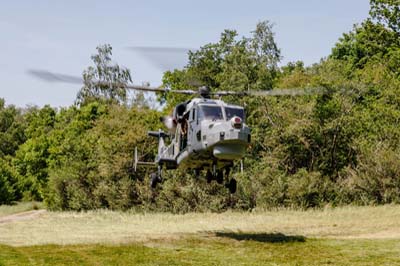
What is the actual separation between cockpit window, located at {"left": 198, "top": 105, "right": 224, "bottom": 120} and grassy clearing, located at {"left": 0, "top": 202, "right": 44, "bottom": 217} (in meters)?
27.5

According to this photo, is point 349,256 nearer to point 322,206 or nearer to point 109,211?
point 322,206

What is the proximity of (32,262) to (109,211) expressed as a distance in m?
18.3

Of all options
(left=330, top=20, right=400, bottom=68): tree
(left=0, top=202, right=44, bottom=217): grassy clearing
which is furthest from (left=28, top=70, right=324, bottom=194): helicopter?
(left=330, top=20, right=400, bottom=68): tree

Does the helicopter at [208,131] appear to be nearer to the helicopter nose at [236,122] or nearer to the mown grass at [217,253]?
the helicopter nose at [236,122]

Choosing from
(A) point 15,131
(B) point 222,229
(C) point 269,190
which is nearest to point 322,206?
(C) point 269,190

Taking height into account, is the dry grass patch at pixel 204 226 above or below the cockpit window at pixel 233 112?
below

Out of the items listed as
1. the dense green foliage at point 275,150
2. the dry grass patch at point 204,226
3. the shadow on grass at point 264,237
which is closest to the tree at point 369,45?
the dense green foliage at point 275,150

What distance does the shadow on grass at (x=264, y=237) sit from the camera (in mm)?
19744

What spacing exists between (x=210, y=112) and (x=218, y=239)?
17.9 ft

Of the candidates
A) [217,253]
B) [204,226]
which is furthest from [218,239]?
[204,226]

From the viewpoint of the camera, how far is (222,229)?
23.5 m

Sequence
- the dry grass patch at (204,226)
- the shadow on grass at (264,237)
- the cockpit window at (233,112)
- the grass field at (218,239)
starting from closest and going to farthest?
the grass field at (218,239) < the cockpit window at (233,112) < the shadow on grass at (264,237) < the dry grass patch at (204,226)

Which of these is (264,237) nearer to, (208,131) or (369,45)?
(208,131)

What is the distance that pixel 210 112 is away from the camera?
16.7 meters
